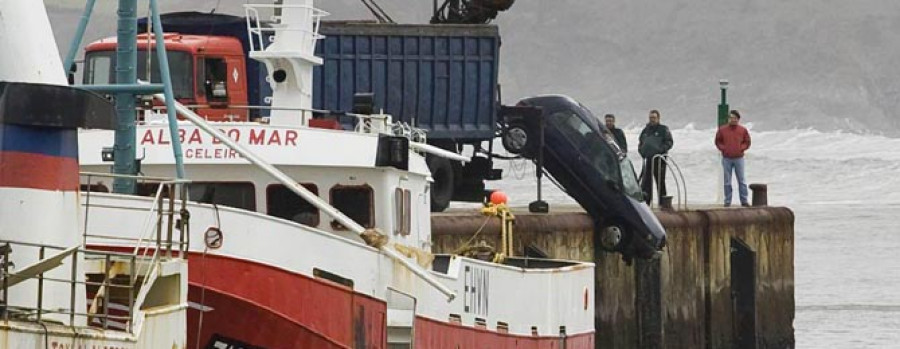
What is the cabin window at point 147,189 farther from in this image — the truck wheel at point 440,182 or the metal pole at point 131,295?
the truck wheel at point 440,182

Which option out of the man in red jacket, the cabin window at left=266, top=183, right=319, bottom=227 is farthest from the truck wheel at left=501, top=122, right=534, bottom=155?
the cabin window at left=266, top=183, right=319, bottom=227

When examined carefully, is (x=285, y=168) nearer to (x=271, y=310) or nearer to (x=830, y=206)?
(x=271, y=310)

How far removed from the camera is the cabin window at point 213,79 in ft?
97.5

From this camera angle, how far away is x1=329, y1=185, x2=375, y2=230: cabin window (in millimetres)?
21141

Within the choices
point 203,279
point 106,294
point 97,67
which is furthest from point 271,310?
point 97,67

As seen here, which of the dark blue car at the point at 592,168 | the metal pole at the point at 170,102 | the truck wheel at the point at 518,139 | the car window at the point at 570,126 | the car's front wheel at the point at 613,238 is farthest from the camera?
the truck wheel at the point at 518,139

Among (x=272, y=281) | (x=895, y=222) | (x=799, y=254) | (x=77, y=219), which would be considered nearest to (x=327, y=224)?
(x=272, y=281)

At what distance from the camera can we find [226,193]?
20.7m

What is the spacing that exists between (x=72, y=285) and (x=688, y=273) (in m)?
19.7

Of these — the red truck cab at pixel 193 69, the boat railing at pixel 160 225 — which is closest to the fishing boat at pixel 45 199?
the boat railing at pixel 160 225

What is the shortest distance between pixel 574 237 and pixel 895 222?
140 feet

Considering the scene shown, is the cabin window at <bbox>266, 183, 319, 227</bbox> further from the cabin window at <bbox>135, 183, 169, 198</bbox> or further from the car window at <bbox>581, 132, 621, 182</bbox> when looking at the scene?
the car window at <bbox>581, 132, 621, 182</bbox>

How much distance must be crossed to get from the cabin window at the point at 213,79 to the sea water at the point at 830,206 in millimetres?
7032

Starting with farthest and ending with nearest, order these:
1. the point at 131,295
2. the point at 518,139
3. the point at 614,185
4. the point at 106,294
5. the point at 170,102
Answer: the point at 518,139
the point at 614,185
the point at 170,102
the point at 131,295
the point at 106,294
